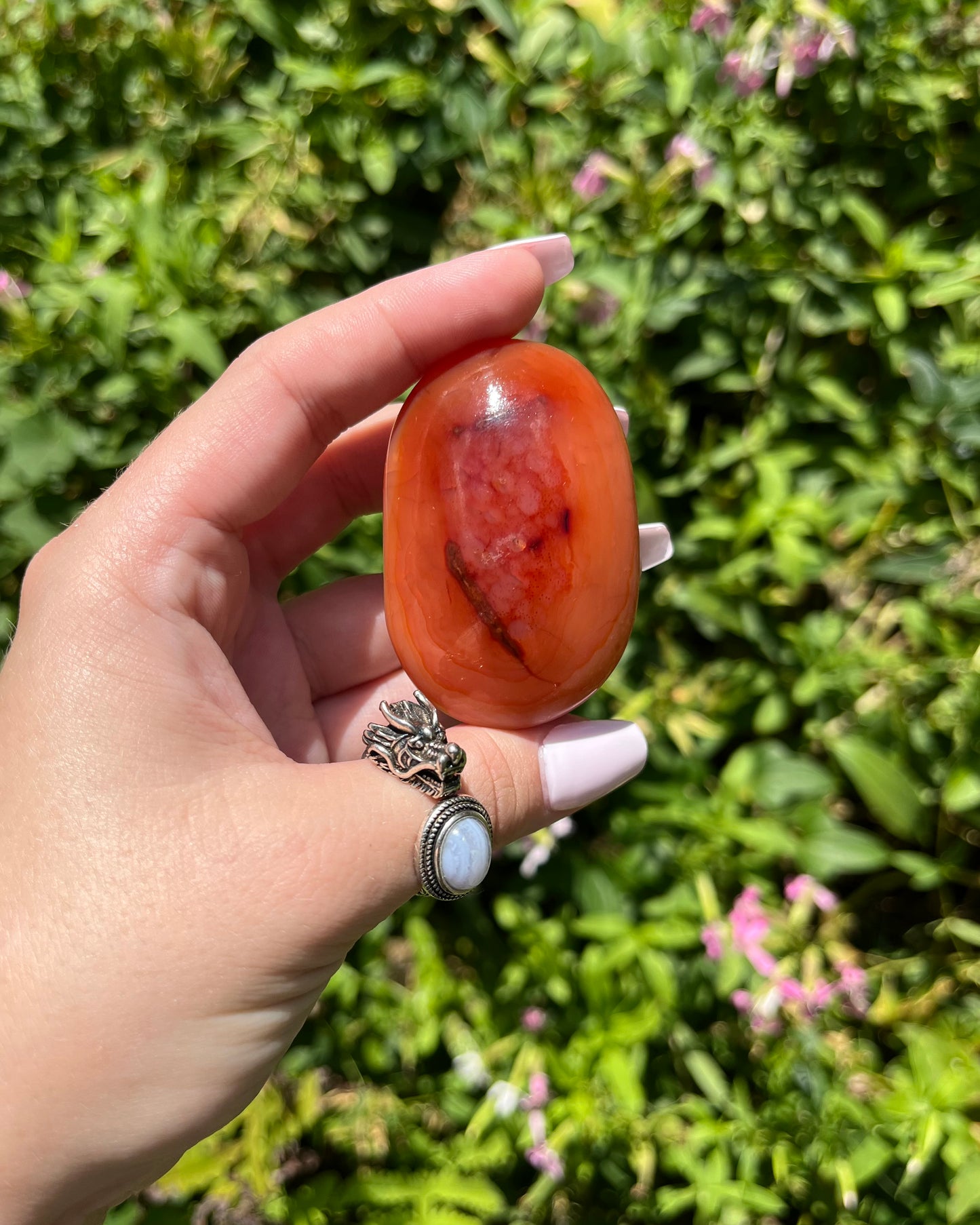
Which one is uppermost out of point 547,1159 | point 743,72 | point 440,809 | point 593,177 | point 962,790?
point 743,72

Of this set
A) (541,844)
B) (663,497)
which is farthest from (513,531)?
(663,497)

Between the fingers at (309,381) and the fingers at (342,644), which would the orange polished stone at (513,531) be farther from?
the fingers at (342,644)

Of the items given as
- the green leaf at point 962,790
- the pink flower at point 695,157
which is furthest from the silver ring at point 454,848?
the pink flower at point 695,157

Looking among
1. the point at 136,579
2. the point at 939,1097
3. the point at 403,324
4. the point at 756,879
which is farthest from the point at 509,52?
the point at 939,1097

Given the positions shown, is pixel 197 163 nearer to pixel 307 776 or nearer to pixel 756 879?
pixel 307 776

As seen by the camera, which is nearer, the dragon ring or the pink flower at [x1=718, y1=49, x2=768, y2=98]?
the dragon ring

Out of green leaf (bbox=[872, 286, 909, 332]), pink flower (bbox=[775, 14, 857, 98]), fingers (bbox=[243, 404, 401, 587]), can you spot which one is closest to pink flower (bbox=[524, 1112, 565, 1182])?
fingers (bbox=[243, 404, 401, 587])

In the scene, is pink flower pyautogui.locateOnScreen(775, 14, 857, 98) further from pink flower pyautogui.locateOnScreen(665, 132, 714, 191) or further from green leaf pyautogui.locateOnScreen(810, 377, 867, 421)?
green leaf pyautogui.locateOnScreen(810, 377, 867, 421)

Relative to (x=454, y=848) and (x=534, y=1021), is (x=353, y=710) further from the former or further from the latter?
(x=534, y=1021)
